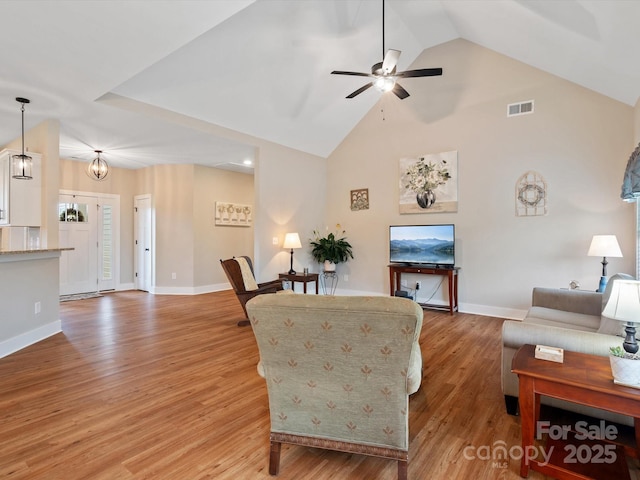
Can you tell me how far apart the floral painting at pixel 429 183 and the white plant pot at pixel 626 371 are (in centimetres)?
406

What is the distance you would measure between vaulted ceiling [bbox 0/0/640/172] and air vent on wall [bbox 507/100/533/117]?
0.46 metres

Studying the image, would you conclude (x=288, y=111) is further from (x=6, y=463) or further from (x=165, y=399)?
(x=6, y=463)

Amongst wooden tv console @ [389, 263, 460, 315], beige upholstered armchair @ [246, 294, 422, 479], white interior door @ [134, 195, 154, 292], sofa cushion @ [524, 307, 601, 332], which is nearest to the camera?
beige upholstered armchair @ [246, 294, 422, 479]

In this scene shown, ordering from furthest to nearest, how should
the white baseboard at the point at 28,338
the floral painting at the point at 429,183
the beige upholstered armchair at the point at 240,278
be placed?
the floral painting at the point at 429,183 < the beige upholstered armchair at the point at 240,278 < the white baseboard at the point at 28,338

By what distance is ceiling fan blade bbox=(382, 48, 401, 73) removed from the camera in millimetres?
3159

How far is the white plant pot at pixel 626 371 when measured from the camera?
146 cm

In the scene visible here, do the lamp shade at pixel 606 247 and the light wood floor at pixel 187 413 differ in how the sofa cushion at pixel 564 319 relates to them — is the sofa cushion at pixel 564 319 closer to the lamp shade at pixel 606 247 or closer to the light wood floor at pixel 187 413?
the light wood floor at pixel 187 413

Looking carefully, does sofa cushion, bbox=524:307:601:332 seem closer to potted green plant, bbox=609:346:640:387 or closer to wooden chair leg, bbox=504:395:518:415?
wooden chair leg, bbox=504:395:518:415

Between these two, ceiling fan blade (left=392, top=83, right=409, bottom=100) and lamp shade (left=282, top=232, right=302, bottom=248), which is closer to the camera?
ceiling fan blade (left=392, top=83, right=409, bottom=100)

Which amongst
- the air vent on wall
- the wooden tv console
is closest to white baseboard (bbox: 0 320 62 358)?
the wooden tv console

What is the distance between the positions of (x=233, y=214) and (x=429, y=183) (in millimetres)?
4524

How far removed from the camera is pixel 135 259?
7.48 metres

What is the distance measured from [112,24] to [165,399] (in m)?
2.95

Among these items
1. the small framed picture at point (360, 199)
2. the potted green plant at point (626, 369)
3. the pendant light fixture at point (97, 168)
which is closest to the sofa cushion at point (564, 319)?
the potted green plant at point (626, 369)
